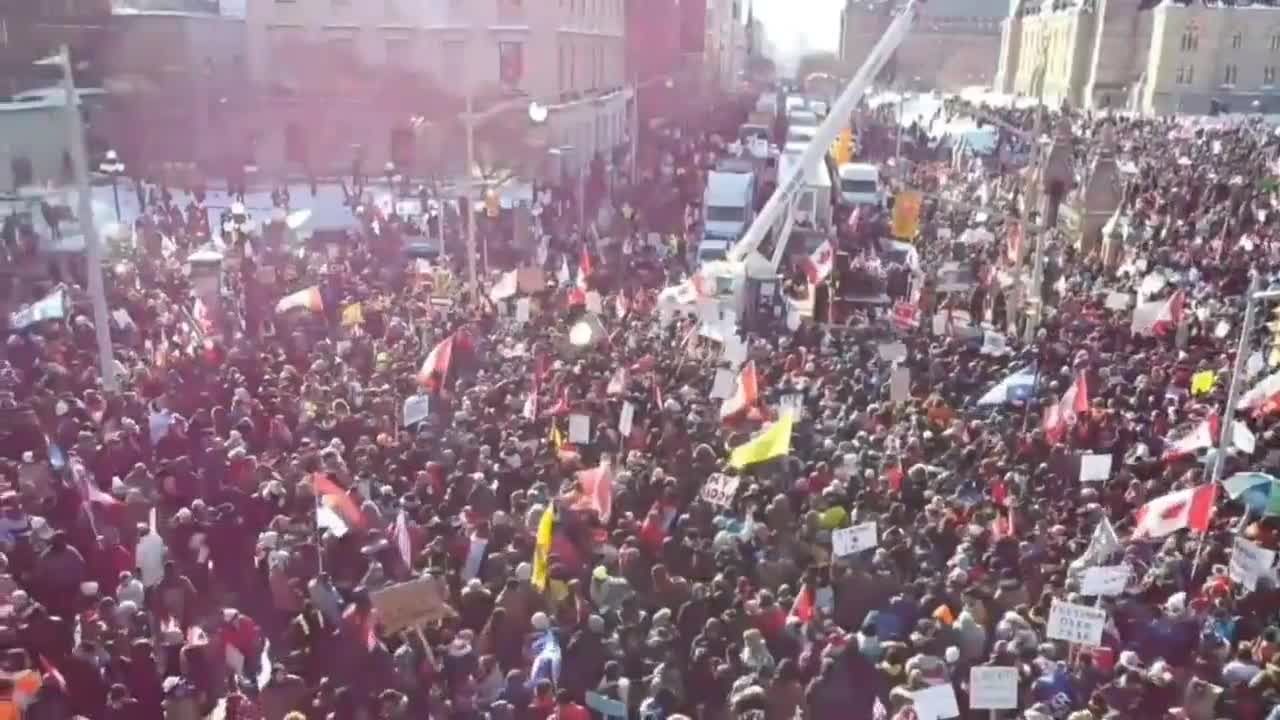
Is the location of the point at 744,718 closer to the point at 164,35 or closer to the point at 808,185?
the point at 808,185

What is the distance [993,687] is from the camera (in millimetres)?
7605

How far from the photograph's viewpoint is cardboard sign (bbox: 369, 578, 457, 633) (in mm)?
7797

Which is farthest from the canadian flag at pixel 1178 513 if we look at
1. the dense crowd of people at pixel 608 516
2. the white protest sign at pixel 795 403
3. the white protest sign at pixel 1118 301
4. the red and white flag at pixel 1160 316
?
the white protest sign at pixel 1118 301

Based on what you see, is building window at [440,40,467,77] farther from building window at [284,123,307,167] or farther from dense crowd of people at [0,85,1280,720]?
dense crowd of people at [0,85,1280,720]

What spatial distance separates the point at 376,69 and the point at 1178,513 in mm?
34580

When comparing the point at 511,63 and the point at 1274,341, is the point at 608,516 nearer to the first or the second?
the point at 1274,341

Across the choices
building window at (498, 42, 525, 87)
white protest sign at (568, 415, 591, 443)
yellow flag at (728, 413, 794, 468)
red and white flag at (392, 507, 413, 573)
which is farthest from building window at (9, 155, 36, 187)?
yellow flag at (728, 413, 794, 468)

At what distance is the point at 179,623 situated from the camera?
347 inches

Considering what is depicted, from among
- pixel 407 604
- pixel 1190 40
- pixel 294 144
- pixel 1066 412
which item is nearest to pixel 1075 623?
pixel 407 604

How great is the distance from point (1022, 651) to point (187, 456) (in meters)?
7.67

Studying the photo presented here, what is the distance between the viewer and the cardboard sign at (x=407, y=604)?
780cm

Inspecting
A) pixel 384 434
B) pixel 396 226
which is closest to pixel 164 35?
pixel 396 226

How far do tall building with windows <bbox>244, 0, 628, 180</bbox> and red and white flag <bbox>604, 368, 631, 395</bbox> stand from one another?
87.5 feet

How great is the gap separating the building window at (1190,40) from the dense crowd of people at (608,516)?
58.9 metres
